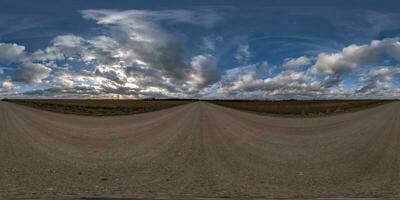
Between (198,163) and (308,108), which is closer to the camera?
(198,163)

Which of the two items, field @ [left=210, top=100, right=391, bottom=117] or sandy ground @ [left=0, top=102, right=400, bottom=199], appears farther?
field @ [left=210, top=100, right=391, bottom=117]

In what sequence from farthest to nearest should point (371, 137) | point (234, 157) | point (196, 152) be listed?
point (371, 137)
point (196, 152)
point (234, 157)

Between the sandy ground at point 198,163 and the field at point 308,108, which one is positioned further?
the field at point 308,108

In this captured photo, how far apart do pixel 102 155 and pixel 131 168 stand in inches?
81.5

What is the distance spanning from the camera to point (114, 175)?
9055 mm

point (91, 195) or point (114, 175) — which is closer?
point (91, 195)

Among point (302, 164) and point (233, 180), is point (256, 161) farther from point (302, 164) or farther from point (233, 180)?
point (233, 180)

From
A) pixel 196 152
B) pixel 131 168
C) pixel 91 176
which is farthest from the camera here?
pixel 196 152

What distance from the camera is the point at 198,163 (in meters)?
10.5

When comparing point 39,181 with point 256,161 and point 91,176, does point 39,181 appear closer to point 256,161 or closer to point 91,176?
point 91,176

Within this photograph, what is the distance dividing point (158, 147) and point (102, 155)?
179 centimetres

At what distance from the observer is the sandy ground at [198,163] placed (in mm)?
7605

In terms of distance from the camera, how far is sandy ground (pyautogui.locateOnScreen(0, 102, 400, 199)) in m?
7.61

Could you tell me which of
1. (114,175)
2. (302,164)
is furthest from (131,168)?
(302,164)
